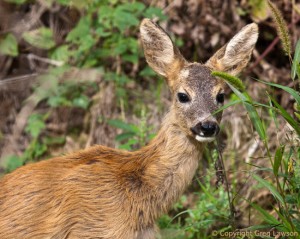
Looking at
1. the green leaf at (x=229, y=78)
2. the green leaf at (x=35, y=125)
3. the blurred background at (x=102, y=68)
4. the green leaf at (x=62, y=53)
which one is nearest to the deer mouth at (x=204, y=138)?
the green leaf at (x=229, y=78)

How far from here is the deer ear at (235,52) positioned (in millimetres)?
5660

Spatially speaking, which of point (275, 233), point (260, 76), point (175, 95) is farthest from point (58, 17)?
point (275, 233)

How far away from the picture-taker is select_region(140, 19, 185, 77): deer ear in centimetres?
555

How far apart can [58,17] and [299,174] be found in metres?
4.62

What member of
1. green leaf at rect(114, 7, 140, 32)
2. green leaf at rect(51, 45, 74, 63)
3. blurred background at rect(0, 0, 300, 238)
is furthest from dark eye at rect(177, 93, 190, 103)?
green leaf at rect(51, 45, 74, 63)

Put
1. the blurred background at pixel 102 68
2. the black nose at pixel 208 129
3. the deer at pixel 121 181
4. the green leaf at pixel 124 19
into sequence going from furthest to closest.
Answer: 1. the blurred background at pixel 102 68
2. the green leaf at pixel 124 19
3. the black nose at pixel 208 129
4. the deer at pixel 121 181

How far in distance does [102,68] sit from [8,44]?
1180 millimetres

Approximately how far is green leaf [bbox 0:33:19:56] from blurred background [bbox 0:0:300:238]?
1 cm

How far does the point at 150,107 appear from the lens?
7918mm

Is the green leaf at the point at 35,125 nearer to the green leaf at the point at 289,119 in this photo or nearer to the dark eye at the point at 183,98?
the dark eye at the point at 183,98

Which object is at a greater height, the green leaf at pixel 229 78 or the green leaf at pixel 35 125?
the green leaf at pixel 229 78

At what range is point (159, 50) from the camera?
568cm

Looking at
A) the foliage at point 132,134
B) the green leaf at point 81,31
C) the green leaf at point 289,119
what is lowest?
the foliage at point 132,134

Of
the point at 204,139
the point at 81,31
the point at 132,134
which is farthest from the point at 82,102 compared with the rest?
the point at 204,139
